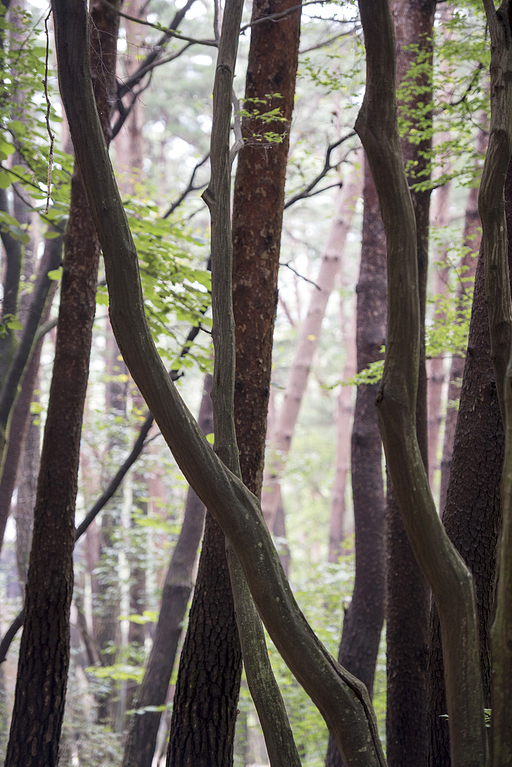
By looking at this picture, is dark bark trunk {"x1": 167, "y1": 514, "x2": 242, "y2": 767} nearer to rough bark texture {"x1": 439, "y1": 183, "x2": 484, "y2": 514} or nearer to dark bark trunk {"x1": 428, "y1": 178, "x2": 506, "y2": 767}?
dark bark trunk {"x1": 428, "y1": 178, "x2": 506, "y2": 767}

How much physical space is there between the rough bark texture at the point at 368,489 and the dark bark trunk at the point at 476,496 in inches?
77.8

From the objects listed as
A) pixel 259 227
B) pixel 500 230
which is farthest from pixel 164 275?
pixel 500 230

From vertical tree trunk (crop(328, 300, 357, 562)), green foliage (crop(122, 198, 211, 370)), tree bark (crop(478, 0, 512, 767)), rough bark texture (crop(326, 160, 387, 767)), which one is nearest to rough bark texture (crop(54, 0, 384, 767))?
tree bark (crop(478, 0, 512, 767))

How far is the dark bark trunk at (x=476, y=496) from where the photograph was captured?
3.17 metres

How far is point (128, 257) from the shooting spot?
2217 millimetres

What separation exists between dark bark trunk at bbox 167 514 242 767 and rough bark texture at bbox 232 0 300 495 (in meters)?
0.67

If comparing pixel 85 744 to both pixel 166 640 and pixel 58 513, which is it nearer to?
pixel 166 640

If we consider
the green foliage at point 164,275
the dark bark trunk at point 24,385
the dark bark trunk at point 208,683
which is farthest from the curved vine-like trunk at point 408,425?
the dark bark trunk at point 24,385

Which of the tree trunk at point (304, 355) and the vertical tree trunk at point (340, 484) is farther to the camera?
the vertical tree trunk at point (340, 484)

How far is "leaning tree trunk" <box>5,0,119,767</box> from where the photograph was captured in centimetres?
384

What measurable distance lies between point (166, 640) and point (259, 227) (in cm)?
515

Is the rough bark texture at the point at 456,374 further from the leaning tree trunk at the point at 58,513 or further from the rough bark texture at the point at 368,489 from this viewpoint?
the leaning tree trunk at the point at 58,513

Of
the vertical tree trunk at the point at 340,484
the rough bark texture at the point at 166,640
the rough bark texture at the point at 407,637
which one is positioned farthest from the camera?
the vertical tree trunk at the point at 340,484

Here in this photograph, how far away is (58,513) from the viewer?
411 cm
